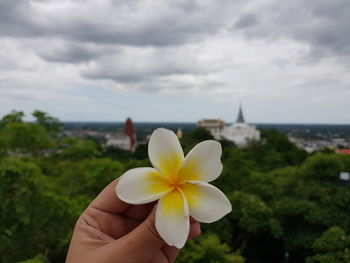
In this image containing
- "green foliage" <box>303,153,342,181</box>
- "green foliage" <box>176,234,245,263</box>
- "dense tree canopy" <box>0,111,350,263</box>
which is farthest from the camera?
"green foliage" <box>303,153,342,181</box>

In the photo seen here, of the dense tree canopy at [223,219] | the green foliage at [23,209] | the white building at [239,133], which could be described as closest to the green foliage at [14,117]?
the dense tree canopy at [223,219]

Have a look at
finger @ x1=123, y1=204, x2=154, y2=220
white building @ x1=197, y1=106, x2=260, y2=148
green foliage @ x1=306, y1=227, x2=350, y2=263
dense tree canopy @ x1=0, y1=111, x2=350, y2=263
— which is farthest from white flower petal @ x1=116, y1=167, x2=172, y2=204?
white building @ x1=197, y1=106, x2=260, y2=148

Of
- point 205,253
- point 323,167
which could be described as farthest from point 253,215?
point 323,167

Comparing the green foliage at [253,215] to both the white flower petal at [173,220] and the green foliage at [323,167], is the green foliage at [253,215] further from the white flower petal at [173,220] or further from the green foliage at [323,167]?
the white flower petal at [173,220]

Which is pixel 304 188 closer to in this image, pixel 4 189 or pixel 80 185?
pixel 80 185

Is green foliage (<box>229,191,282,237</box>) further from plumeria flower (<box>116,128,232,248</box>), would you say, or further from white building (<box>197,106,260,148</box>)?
white building (<box>197,106,260,148</box>)

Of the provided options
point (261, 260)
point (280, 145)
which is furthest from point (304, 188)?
point (280, 145)

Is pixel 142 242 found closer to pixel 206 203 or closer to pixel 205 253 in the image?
pixel 206 203
